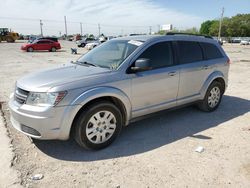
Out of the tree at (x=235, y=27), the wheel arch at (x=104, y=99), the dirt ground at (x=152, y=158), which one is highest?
the tree at (x=235, y=27)

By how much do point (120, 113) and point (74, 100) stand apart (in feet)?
2.77

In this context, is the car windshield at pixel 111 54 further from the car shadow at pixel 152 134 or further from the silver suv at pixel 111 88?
the car shadow at pixel 152 134

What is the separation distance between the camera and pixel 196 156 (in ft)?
11.5

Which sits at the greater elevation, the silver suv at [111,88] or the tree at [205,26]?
the tree at [205,26]

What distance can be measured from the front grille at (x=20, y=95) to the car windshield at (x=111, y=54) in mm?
1284

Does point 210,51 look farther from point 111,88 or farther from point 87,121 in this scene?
point 87,121

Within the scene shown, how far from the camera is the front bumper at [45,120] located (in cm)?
317

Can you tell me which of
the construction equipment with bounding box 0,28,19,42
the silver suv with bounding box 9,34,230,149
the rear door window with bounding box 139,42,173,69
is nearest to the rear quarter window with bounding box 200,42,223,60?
the silver suv with bounding box 9,34,230,149

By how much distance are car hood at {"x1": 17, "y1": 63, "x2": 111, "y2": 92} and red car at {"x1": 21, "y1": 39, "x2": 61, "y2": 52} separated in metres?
25.1

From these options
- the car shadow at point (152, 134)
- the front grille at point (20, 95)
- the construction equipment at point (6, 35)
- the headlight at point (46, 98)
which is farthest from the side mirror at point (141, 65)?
the construction equipment at point (6, 35)

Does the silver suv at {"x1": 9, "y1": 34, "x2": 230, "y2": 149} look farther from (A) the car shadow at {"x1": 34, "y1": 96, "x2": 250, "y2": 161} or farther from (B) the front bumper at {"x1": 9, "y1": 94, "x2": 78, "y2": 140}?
(A) the car shadow at {"x1": 34, "y1": 96, "x2": 250, "y2": 161}

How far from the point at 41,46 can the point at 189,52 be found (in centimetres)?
2566

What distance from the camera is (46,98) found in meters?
3.19

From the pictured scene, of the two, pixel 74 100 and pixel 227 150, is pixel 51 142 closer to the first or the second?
pixel 74 100
